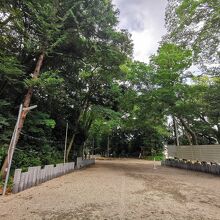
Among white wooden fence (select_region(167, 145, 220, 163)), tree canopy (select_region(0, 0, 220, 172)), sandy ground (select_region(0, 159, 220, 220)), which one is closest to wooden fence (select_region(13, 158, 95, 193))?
sandy ground (select_region(0, 159, 220, 220))

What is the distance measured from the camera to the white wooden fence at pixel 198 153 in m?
12.1

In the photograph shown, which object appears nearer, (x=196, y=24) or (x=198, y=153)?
(x=196, y=24)

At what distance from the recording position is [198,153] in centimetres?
1399

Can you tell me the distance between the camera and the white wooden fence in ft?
39.6

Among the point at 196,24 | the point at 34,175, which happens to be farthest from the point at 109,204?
the point at 196,24

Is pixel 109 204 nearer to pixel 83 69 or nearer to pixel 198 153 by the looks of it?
pixel 83 69

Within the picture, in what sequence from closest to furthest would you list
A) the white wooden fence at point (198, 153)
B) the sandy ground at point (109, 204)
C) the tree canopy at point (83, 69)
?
the sandy ground at point (109, 204) < the tree canopy at point (83, 69) < the white wooden fence at point (198, 153)

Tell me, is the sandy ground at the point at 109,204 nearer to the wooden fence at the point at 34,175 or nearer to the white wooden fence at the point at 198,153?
the wooden fence at the point at 34,175

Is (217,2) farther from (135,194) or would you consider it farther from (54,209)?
(54,209)

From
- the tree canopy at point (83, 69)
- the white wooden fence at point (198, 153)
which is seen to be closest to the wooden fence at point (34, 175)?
the tree canopy at point (83, 69)

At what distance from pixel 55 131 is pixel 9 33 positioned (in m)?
7.56

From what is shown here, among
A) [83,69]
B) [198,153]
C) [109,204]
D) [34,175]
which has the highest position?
[83,69]

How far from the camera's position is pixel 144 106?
1415 cm

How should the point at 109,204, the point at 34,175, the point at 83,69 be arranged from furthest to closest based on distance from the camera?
the point at 83,69
the point at 34,175
the point at 109,204
